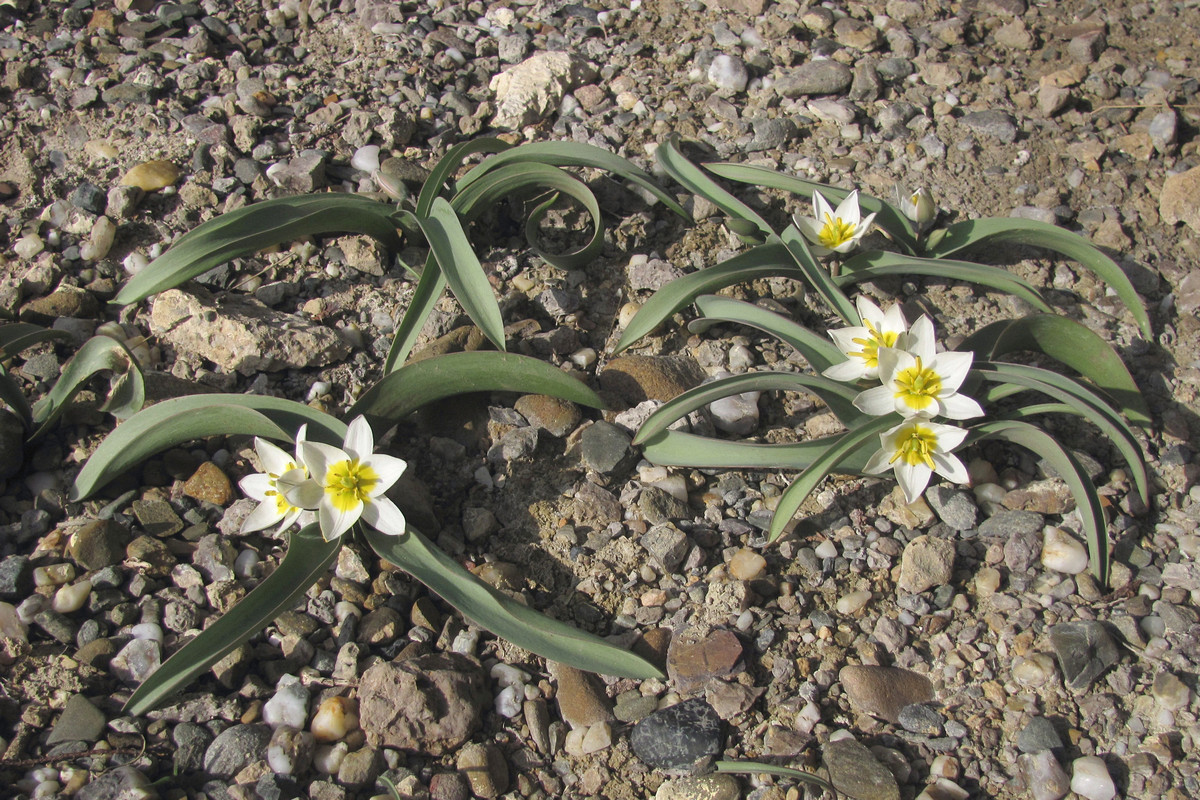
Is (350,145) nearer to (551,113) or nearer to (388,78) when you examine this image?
(388,78)

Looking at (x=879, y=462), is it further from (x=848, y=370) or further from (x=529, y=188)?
(x=529, y=188)

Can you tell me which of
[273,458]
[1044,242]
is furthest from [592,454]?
[1044,242]

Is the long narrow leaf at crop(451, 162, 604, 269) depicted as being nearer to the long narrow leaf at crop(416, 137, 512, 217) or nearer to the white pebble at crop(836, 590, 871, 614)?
the long narrow leaf at crop(416, 137, 512, 217)

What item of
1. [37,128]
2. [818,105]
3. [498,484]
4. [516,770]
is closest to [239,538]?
[498,484]

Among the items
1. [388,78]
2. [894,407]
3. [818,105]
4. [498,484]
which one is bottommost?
[498,484]

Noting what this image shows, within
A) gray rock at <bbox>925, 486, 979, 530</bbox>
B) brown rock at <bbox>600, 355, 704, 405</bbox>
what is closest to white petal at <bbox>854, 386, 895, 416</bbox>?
gray rock at <bbox>925, 486, 979, 530</bbox>

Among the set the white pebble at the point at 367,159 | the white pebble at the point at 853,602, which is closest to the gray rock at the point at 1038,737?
the white pebble at the point at 853,602
